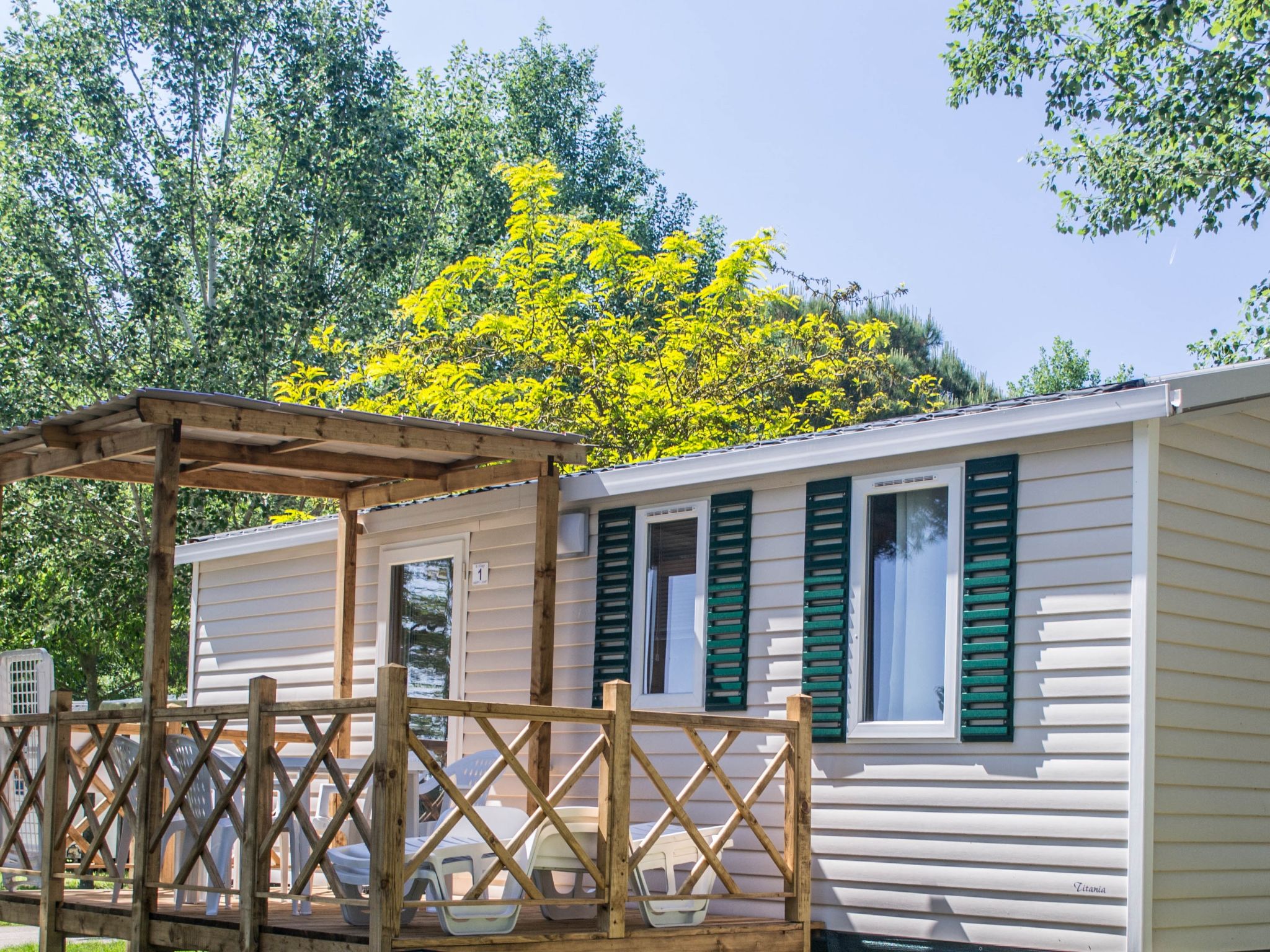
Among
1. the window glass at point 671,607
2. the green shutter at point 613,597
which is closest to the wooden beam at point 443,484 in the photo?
the green shutter at point 613,597

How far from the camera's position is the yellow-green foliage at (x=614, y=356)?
54.1 ft

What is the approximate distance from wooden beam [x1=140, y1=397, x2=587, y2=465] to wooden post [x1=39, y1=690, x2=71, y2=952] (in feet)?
5.38

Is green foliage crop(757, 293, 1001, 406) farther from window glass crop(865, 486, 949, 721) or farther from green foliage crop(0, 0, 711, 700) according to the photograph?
window glass crop(865, 486, 949, 721)

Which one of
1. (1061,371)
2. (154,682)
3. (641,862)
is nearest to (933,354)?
(1061,371)

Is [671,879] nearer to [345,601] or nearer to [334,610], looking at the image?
[345,601]

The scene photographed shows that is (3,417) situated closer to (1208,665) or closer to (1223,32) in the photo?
(1223,32)

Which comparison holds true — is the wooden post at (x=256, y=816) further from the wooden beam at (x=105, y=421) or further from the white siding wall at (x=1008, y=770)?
the white siding wall at (x=1008, y=770)

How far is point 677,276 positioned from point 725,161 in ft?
80.1

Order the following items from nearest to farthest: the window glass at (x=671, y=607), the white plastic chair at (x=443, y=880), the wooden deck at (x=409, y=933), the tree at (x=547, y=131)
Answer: the wooden deck at (x=409, y=933) → the white plastic chair at (x=443, y=880) → the window glass at (x=671, y=607) → the tree at (x=547, y=131)

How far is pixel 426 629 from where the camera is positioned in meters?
9.45

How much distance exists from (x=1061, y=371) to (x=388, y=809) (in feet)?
109

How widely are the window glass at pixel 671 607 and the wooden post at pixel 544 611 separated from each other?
1.74 ft

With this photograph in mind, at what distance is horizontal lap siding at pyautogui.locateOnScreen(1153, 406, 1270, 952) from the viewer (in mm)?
6090

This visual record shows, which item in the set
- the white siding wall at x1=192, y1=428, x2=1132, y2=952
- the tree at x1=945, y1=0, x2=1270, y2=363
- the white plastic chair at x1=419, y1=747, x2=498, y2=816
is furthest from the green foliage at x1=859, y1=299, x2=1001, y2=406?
the white plastic chair at x1=419, y1=747, x2=498, y2=816
